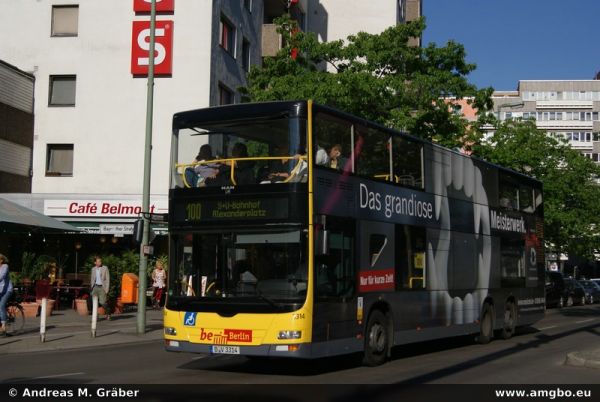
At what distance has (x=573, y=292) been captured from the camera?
43.9 meters

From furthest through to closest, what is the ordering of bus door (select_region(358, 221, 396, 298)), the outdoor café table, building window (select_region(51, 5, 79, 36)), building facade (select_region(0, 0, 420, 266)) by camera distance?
building window (select_region(51, 5, 79, 36)), building facade (select_region(0, 0, 420, 266)), the outdoor café table, bus door (select_region(358, 221, 396, 298))

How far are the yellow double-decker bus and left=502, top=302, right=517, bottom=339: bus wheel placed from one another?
489cm

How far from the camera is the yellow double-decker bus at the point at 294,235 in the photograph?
11.4 m

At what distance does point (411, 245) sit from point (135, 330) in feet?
27.0

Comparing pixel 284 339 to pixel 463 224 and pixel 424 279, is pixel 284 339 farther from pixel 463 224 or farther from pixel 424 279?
pixel 463 224

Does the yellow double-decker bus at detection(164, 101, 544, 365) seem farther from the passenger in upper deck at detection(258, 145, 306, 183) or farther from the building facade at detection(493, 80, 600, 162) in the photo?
the building facade at detection(493, 80, 600, 162)

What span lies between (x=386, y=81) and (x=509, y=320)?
10652 mm

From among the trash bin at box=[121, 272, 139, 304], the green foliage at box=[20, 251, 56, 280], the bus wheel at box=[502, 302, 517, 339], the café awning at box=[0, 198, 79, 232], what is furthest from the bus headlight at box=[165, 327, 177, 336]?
the green foliage at box=[20, 251, 56, 280]

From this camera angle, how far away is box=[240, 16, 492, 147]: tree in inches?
1061

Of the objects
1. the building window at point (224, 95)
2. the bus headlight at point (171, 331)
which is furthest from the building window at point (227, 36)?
the bus headlight at point (171, 331)

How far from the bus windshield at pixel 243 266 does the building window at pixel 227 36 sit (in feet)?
73.6

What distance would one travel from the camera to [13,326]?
20031mm

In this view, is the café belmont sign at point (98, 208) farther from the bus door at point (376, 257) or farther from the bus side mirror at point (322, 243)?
the bus side mirror at point (322, 243)

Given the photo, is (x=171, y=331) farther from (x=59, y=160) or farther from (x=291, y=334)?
(x=59, y=160)
